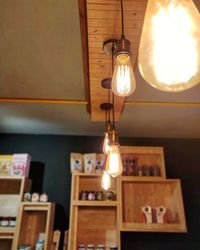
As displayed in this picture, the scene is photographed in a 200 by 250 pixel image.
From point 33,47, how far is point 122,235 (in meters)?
2.45

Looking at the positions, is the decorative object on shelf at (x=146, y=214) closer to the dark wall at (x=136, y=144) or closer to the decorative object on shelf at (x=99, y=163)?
the dark wall at (x=136, y=144)

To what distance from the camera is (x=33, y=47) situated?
1674 mm

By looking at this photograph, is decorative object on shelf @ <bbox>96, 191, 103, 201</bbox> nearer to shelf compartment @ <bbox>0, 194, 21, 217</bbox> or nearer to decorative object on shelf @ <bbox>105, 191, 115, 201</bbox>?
decorative object on shelf @ <bbox>105, 191, 115, 201</bbox>

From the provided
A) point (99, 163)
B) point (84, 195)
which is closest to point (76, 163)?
point (99, 163)

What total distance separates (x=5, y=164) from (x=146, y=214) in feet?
6.34

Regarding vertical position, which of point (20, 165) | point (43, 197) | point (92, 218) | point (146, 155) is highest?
point (146, 155)

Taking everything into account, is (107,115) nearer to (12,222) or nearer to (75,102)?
(75,102)

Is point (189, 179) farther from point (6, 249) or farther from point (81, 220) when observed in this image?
point (6, 249)

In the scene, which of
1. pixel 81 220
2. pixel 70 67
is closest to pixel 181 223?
pixel 81 220

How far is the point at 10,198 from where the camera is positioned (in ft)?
9.66

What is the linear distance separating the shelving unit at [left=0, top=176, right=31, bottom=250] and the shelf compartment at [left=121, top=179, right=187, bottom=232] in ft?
4.21

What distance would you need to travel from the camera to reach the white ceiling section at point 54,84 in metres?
1.42

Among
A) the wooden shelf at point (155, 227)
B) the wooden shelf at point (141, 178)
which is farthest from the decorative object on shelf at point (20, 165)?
the wooden shelf at point (155, 227)

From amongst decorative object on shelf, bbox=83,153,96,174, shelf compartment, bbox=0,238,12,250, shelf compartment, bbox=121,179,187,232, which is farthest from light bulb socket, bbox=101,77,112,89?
shelf compartment, bbox=0,238,12,250
